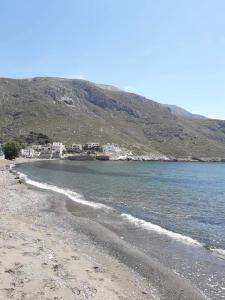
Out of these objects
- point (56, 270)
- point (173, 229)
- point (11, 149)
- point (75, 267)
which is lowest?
point (173, 229)

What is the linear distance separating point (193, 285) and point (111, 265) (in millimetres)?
4605

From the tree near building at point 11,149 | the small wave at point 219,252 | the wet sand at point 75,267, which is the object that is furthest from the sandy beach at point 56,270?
the tree near building at point 11,149

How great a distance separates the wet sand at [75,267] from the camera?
1595 centimetres

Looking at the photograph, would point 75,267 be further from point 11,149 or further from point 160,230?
point 11,149

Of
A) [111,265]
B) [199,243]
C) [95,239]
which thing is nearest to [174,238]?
[199,243]

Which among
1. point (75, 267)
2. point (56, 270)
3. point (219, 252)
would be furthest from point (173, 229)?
point (56, 270)

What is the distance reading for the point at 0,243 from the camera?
71.3 ft

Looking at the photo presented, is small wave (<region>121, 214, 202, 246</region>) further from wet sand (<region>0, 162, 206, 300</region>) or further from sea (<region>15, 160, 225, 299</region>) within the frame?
wet sand (<region>0, 162, 206, 300</region>)

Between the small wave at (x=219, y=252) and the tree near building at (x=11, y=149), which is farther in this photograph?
the tree near building at (x=11, y=149)

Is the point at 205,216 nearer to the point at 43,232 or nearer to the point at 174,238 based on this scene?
→ the point at 174,238

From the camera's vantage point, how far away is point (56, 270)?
1822cm

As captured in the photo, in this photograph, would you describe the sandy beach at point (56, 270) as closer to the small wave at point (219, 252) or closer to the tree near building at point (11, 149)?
the small wave at point (219, 252)

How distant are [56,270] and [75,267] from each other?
130 cm

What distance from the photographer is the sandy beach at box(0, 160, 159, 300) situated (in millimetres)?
15633
